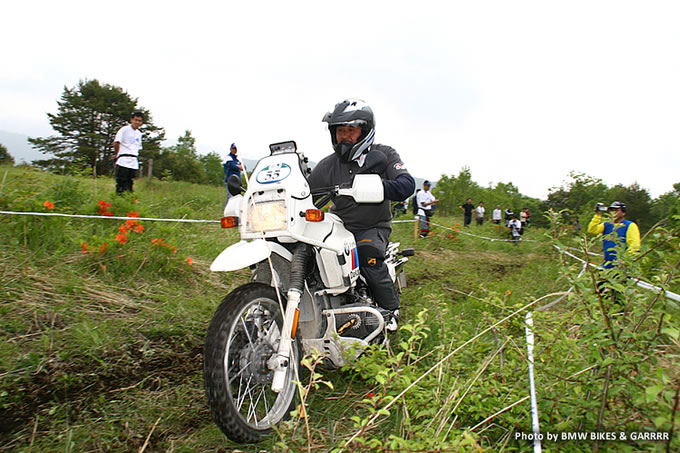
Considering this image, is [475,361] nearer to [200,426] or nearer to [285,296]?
[285,296]

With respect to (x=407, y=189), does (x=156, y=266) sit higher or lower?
lower

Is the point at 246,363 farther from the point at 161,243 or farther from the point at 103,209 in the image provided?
the point at 103,209

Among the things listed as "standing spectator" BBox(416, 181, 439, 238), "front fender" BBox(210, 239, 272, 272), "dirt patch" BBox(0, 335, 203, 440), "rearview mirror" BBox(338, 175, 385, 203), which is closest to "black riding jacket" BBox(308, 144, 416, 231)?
"rearview mirror" BBox(338, 175, 385, 203)

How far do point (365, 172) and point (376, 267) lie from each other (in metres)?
0.82

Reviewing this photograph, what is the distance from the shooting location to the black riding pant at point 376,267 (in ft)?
11.2

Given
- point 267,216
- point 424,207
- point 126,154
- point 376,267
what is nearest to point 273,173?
point 267,216

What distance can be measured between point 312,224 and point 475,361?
1.48m

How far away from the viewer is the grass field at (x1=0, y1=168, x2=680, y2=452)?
181cm

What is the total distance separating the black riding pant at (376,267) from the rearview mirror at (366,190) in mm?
765

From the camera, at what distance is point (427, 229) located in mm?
12297

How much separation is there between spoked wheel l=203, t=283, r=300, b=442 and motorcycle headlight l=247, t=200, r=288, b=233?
397mm

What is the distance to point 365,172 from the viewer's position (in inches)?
140

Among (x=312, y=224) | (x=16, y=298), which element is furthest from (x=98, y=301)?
(x=312, y=224)

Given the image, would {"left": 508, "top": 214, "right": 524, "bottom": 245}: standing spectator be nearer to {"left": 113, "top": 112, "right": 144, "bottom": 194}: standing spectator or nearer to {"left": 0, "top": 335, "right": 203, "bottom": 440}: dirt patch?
{"left": 113, "top": 112, "right": 144, "bottom": 194}: standing spectator
